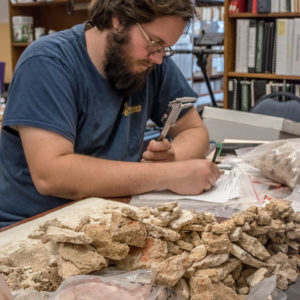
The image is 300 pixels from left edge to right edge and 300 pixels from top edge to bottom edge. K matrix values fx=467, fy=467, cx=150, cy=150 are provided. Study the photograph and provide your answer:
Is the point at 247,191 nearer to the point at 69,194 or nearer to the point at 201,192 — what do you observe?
the point at 201,192

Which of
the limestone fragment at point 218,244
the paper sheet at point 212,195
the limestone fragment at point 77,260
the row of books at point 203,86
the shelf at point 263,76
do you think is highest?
the shelf at point 263,76

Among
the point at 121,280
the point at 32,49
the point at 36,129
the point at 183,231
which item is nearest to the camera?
the point at 121,280

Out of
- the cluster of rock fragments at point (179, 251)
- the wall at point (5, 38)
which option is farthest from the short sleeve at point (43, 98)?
the wall at point (5, 38)

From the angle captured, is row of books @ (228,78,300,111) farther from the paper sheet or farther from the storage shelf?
the paper sheet

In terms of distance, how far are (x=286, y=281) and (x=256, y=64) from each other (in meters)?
2.78

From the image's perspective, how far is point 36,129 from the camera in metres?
1.15

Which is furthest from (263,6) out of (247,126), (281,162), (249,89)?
(281,162)

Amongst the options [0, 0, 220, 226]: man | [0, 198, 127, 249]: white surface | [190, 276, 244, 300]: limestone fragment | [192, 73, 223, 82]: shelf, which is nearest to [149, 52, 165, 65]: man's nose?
[0, 0, 220, 226]: man

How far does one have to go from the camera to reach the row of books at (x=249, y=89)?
3180mm

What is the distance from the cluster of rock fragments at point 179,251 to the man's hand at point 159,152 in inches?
21.0

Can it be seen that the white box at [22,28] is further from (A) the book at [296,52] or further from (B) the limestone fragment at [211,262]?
(B) the limestone fragment at [211,262]

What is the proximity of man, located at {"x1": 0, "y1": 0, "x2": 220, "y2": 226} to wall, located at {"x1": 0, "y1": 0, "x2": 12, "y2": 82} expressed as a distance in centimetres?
295

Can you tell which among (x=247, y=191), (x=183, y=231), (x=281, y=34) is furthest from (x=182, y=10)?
(x=281, y=34)

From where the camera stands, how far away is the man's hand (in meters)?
1.35
